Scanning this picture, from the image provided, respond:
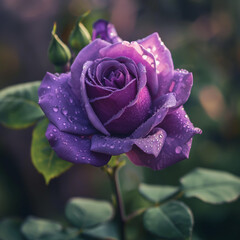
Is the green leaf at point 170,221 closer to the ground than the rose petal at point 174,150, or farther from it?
closer to the ground

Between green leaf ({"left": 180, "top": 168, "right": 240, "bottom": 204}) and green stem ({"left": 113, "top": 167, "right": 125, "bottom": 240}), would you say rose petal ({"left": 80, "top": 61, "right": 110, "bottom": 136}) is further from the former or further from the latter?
green leaf ({"left": 180, "top": 168, "right": 240, "bottom": 204})

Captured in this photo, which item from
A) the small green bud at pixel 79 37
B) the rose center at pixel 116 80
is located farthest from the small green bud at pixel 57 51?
the rose center at pixel 116 80

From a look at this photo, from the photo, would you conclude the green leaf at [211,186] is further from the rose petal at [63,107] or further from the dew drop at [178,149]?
the rose petal at [63,107]

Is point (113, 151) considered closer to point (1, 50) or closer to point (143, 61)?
point (143, 61)

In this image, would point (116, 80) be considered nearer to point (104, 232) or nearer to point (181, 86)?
point (181, 86)

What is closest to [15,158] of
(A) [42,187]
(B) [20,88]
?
(A) [42,187]

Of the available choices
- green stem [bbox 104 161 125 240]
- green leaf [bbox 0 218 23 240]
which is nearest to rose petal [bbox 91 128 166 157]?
green stem [bbox 104 161 125 240]
